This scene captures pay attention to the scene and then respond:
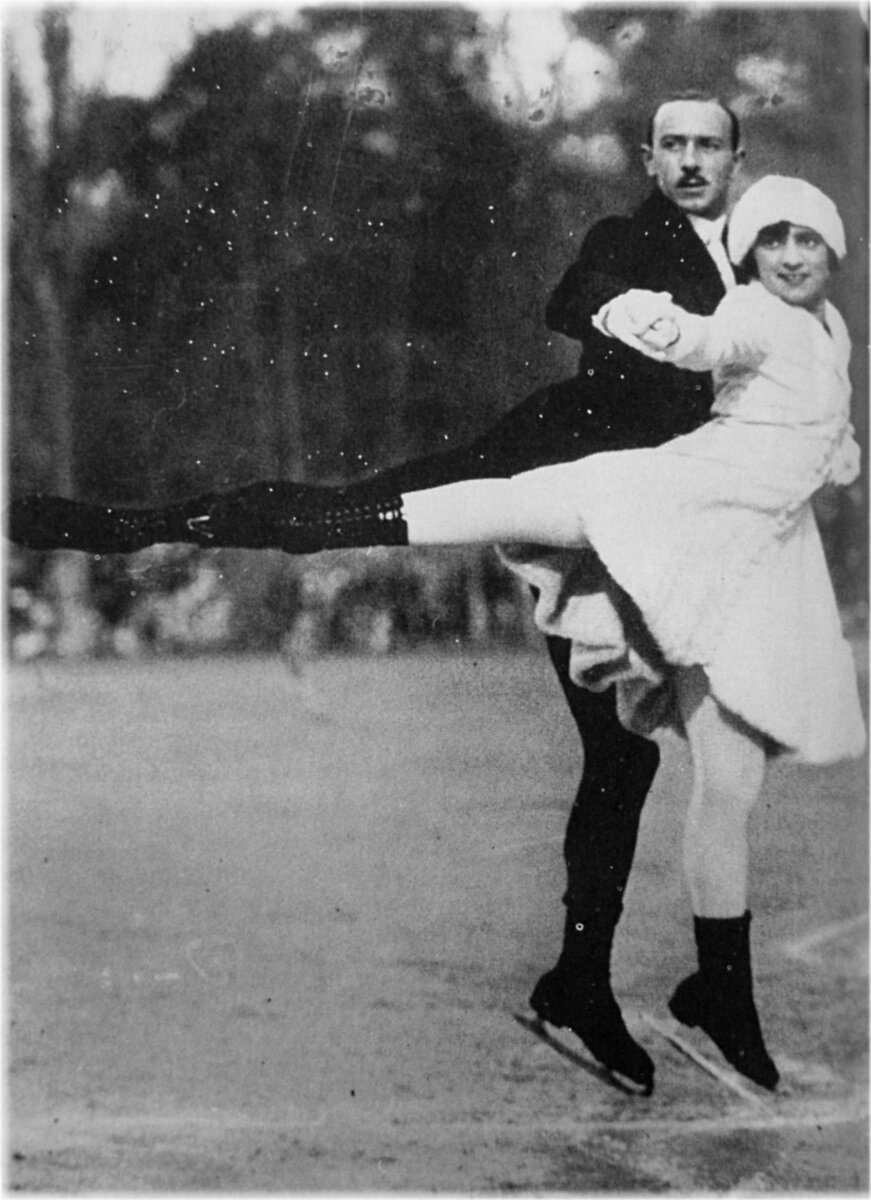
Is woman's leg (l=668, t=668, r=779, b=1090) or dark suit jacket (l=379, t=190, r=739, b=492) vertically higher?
dark suit jacket (l=379, t=190, r=739, b=492)

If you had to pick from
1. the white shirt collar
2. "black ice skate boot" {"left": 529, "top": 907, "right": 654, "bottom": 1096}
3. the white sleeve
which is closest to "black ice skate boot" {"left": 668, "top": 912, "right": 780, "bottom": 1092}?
"black ice skate boot" {"left": 529, "top": 907, "right": 654, "bottom": 1096}

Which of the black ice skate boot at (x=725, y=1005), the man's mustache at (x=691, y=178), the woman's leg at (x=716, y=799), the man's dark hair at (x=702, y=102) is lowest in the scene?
the black ice skate boot at (x=725, y=1005)

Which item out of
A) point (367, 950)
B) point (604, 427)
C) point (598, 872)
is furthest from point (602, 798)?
point (604, 427)

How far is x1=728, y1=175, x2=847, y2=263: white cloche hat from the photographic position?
2.70 meters

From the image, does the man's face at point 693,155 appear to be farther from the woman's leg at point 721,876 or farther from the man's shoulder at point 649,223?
the woman's leg at point 721,876

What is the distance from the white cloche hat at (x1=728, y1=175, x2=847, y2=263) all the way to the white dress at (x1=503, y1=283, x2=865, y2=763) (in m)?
0.11

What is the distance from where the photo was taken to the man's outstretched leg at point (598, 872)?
2637 millimetres

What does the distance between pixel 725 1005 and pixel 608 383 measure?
1.35 m

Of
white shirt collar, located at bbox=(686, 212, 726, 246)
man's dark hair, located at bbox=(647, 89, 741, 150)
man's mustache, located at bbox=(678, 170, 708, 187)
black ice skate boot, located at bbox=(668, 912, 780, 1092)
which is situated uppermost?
man's dark hair, located at bbox=(647, 89, 741, 150)

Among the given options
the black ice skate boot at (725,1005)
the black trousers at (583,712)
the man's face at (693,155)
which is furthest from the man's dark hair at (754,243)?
the black ice skate boot at (725,1005)

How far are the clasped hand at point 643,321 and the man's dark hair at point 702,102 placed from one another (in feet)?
1.14

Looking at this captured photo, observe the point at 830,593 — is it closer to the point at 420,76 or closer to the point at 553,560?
the point at 553,560

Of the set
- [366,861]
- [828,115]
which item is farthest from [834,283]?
[366,861]

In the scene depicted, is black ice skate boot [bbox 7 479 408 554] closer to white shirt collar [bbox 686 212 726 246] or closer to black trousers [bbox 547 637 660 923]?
black trousers [bbox 547 637 660 923]
